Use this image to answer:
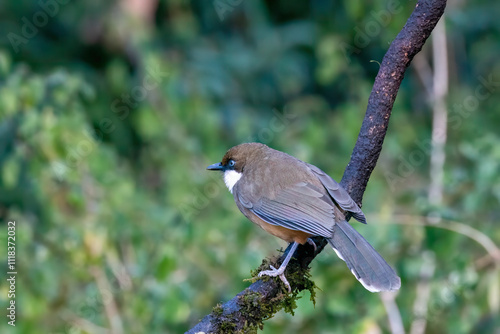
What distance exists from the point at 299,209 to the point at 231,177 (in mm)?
773

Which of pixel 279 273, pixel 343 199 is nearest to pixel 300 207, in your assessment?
pixel 343 199

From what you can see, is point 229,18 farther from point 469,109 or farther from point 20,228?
point 20,228

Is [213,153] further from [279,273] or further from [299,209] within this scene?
[279,273]

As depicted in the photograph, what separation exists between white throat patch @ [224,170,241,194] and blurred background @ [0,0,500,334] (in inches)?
23.5

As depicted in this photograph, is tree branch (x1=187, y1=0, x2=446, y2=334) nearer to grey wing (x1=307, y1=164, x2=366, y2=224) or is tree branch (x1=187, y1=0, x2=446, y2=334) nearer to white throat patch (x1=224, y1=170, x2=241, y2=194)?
grey wing (x1=307, y1=164, x2=366, y2=224)

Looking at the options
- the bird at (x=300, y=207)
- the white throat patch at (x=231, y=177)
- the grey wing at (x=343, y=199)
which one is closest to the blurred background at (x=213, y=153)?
the white throat patch at (x=231, y=177)

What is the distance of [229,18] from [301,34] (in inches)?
43.3

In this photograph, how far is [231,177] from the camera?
430 cm

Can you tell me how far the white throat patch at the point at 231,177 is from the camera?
4.23 meters

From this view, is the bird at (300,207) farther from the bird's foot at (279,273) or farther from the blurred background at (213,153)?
the blurred background at (213,153)

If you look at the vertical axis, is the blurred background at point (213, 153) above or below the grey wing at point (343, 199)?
below

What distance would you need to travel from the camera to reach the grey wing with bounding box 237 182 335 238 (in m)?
3.48

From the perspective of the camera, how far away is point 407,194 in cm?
489

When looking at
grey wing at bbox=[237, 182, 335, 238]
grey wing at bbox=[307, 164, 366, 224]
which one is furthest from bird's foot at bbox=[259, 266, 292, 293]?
grey wing at bbox=[307, 164, 366, 224]
